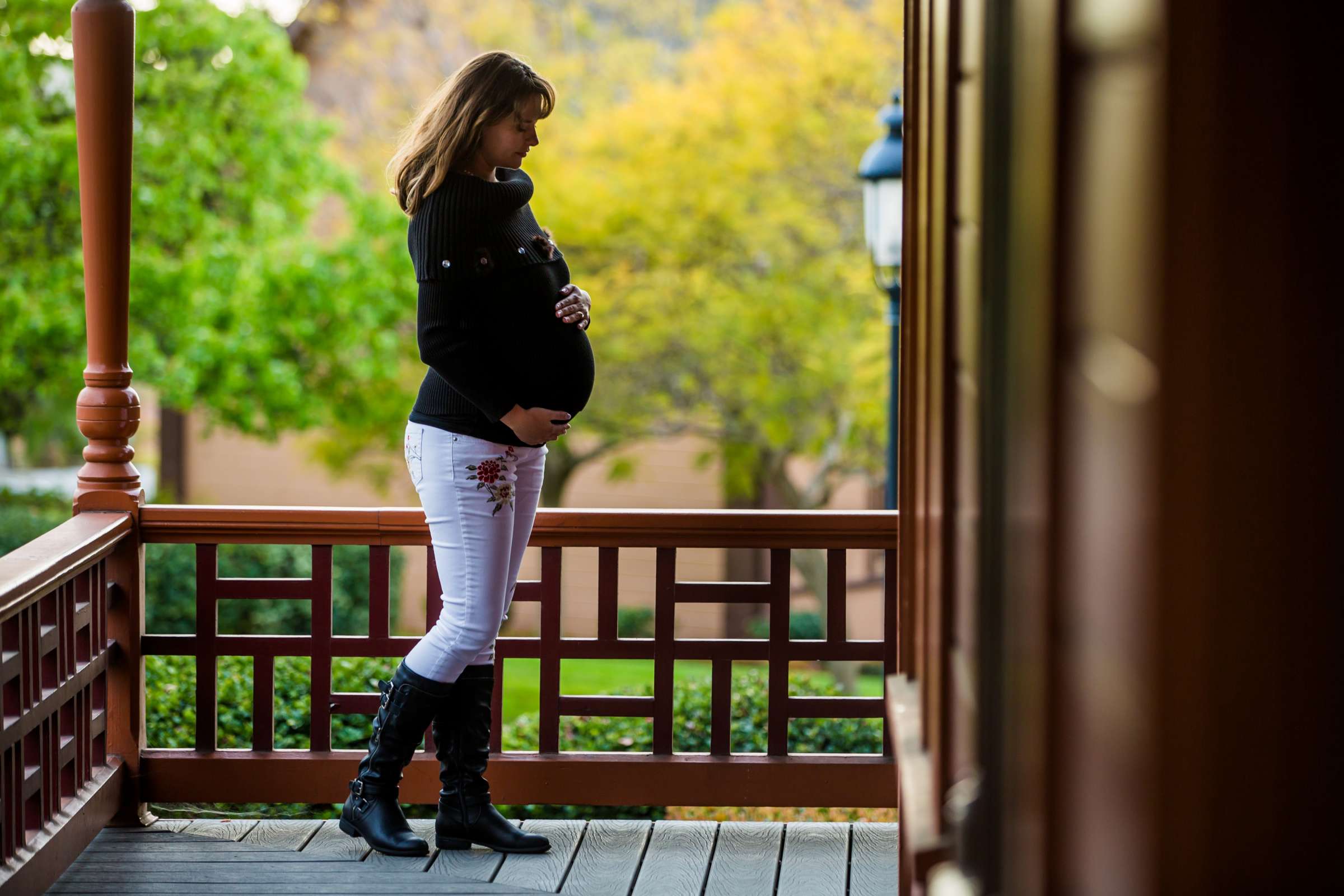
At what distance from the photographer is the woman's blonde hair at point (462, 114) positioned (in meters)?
2.54

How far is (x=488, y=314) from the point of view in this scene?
8.43ft

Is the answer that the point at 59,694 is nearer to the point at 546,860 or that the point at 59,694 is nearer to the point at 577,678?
the point at 546,860

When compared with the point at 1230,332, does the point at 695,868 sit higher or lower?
lower

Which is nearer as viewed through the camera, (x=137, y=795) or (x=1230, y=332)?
(x=1230, y=332)

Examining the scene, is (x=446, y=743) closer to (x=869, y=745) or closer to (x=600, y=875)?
(x=600, y=875)

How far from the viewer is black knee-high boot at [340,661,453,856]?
2.73 m

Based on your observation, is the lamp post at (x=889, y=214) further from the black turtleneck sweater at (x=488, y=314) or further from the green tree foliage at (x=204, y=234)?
the green tree foliage at (x=204, y=234)

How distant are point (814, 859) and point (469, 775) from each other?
0.74 meters

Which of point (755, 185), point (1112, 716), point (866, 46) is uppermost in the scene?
point (866, 46)

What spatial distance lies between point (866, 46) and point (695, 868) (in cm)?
735

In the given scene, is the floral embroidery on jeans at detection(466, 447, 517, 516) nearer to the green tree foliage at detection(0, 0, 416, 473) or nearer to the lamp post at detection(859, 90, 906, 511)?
the lamp post at detection(859, 90, 906, 511)

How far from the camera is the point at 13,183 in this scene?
875cm

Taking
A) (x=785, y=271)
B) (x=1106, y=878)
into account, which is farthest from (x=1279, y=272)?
(x=785, y=271)

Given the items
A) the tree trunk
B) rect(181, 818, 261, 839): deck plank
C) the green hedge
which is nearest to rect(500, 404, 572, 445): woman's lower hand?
rect(181, 818, 261, 839): deck plank
